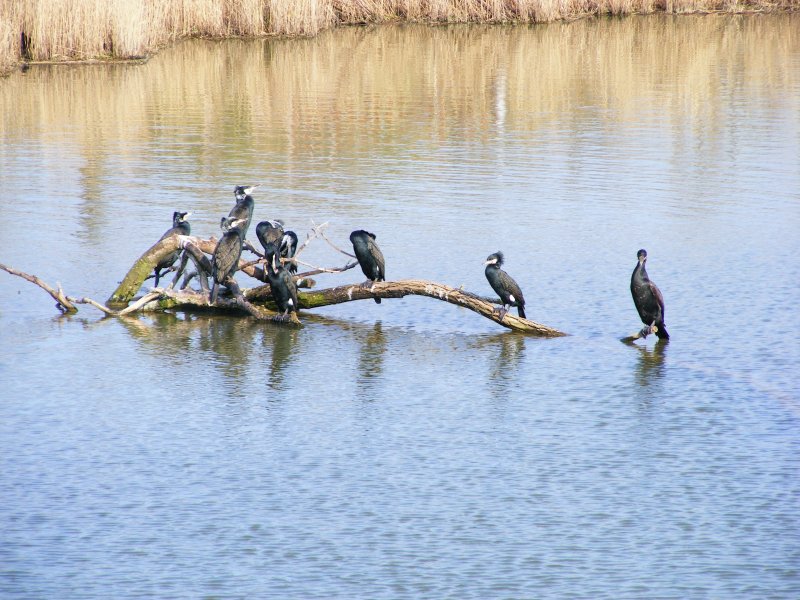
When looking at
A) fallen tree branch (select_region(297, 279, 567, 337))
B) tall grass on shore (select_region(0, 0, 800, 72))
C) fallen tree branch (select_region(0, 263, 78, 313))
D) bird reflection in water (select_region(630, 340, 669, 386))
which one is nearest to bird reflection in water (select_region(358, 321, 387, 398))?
fallen tree branch (select_region(297, 279, 567, 337))

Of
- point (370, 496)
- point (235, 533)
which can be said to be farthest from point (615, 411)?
point (235, 533)

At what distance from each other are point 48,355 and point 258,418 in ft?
7.56

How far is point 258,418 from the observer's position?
348 inches

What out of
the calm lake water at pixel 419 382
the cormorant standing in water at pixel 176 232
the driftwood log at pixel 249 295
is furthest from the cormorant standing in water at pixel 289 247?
the cormorant standing in water at pixel 176 232

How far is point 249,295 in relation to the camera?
1141 cm

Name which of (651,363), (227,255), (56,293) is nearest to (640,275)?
(651,363)

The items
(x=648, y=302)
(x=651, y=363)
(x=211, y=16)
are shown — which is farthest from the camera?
(x=211, y=16)

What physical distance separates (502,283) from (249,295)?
2.38 m

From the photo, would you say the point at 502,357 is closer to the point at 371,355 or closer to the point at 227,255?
the point at 371,355

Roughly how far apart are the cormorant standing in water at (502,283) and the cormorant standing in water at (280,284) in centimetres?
171

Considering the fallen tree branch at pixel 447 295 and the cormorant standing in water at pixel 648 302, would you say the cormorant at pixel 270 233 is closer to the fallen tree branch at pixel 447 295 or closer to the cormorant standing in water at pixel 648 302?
the fallen tree branch at pixel 447 295

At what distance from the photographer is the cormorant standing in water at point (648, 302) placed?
1027 cm

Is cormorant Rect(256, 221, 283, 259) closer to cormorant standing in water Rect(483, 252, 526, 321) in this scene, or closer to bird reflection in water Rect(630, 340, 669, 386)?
cormorant standing in water Rect(483, 252, 526, 321)

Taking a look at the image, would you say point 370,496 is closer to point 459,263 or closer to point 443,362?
point 443,362
